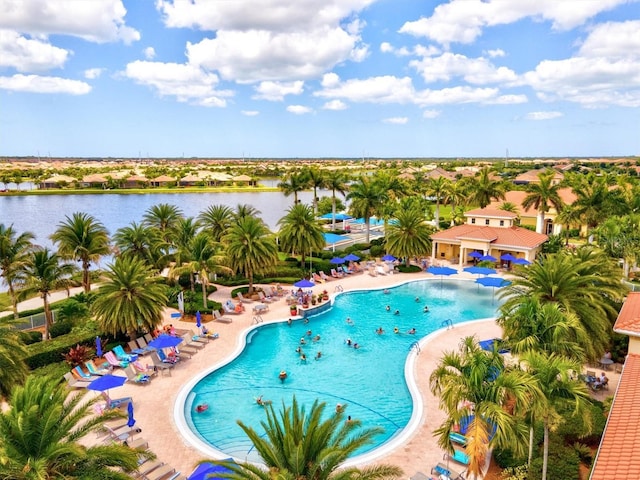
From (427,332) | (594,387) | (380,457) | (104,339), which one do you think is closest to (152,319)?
(104,339)

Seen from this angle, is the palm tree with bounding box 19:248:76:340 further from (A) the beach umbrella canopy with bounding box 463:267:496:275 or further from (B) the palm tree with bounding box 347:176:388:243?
(B) the palm tree with bounding box 347:176:388:243

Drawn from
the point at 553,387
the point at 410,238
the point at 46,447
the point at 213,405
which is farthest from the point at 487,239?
the point at 46,447

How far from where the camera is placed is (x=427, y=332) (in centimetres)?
2567

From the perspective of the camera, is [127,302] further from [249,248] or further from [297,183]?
[297,183]

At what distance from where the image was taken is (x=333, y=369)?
2130cm

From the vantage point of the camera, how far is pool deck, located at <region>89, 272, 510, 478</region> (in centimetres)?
1394

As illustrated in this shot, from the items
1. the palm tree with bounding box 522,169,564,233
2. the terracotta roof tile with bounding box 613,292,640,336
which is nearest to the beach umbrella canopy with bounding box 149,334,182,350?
the terracotta roof tile with bounding box 613,292,640,336

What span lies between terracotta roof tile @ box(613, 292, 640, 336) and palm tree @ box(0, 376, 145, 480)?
15.3 m

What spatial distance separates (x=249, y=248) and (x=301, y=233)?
6504mm

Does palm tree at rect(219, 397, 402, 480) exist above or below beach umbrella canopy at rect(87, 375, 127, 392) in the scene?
above

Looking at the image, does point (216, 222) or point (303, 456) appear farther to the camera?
point (216, 222)

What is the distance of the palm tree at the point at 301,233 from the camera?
35406 mm

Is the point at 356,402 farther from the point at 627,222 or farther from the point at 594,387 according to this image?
the point at 627,222

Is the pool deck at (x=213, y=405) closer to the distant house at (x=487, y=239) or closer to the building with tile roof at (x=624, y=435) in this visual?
the building with tile roof at (x=624, y=435)
